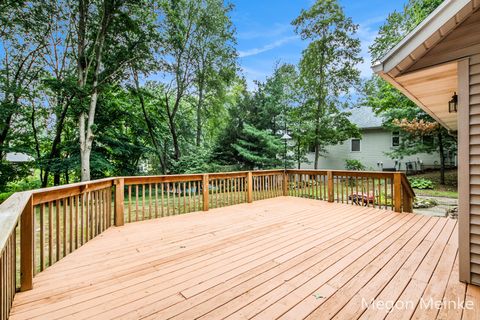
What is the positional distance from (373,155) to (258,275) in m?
15.1

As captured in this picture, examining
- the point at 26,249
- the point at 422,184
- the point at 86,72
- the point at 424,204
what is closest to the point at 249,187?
the point at 26,249

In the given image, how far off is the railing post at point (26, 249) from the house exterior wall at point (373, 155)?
510 inches

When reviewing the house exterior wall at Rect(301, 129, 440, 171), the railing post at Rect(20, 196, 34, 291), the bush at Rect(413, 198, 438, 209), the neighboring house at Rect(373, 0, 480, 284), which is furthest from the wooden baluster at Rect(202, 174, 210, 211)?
the house exterior wall at Rect(301, 129, 440, 171)

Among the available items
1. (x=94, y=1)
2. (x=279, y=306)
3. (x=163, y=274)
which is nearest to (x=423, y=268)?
(x=279, y=306)

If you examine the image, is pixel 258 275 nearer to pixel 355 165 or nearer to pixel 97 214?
pixel 97 214

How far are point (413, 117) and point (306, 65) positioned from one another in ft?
19.8

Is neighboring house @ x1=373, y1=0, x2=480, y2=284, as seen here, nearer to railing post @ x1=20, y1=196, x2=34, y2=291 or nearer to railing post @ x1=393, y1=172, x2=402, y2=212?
railing post @ x1=393, y1=172, x2=402, y2=212

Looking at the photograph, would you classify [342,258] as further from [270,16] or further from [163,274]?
[270,16]

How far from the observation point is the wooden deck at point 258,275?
1.76 meters

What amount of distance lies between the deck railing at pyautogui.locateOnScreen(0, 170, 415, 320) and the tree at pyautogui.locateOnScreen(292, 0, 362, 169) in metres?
5.28

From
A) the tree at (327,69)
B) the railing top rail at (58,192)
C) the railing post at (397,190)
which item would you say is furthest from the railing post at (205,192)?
the tree at (327,69)

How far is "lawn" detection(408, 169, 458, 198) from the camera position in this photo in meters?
9.29

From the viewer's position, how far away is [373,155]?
574 inches

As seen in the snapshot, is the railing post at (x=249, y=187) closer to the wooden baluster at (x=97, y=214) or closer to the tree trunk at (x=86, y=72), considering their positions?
the wooden baluster at (x=97, y=214)
